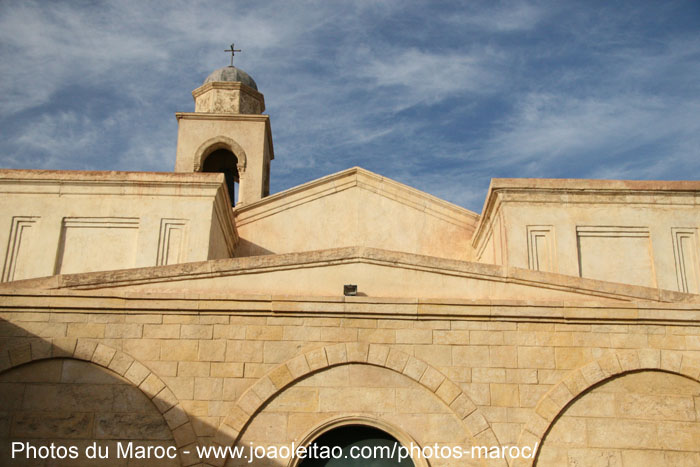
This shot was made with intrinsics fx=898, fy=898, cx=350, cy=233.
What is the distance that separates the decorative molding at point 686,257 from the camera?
57.5 feet

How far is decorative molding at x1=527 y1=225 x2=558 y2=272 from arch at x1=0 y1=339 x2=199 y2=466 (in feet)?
27.1

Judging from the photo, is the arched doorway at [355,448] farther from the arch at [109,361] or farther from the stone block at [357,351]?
the arch at [109,361]

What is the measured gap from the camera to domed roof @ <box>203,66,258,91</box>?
26.1 m

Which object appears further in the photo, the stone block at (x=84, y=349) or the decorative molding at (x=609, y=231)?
the decorative molding at (x=609, y=231)

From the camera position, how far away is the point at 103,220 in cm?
1833

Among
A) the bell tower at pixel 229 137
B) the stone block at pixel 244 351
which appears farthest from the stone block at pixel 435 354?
the bell tower at pixel 229 137

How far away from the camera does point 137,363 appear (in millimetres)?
12062

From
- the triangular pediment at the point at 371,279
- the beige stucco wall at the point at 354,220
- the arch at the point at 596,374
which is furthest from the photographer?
the beige stucco wall at the point at 354,220

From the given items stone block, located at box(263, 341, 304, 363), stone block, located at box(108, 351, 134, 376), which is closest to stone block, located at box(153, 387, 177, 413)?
stone block, located at box(108, 351, 134, 376)

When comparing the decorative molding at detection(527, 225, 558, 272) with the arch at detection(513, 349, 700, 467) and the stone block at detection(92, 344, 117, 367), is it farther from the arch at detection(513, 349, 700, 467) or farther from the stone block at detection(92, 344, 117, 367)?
the stone block at detection(92, 344, 117, 367)

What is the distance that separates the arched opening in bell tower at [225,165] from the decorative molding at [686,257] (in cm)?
1269

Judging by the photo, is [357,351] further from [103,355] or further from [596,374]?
[103,355]

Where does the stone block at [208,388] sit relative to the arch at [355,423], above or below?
above

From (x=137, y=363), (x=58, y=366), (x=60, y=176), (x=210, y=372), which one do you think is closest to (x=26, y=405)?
(x=58, y=366)
